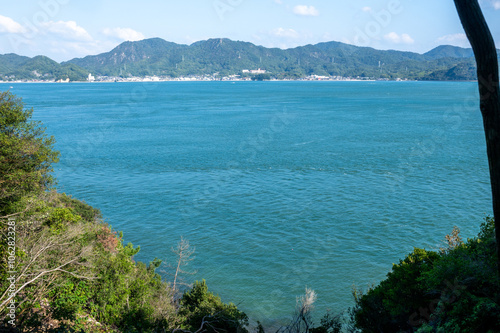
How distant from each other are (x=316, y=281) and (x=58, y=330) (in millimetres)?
14676

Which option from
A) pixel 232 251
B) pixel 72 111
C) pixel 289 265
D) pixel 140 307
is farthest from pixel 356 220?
pixel 72 111

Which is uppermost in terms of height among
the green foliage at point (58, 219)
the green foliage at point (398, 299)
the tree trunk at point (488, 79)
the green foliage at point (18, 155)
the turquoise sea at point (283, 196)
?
the tree trunk at point (488, 79)

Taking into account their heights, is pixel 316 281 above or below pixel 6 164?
below

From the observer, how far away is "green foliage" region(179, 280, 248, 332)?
1361 centimetres

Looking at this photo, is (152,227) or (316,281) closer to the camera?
(316,281)

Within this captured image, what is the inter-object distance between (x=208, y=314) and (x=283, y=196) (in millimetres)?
20448

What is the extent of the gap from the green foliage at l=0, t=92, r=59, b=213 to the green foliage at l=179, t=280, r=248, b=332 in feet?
27.2

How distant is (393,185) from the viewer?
121ft

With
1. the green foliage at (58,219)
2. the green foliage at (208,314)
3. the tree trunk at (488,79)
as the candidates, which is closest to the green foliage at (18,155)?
the green foliage at (58,219)

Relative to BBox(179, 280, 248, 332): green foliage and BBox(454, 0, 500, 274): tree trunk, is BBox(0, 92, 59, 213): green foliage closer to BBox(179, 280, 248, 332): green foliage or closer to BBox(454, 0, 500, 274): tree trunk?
BBox(179, 280, 248, 332): green foliage

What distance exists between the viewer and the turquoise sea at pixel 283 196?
22.9 metres

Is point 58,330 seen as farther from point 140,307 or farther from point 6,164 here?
point 6,164

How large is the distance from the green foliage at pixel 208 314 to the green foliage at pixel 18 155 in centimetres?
828

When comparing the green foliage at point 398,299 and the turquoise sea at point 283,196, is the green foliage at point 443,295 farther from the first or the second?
the turquoise sea at point 283,196
